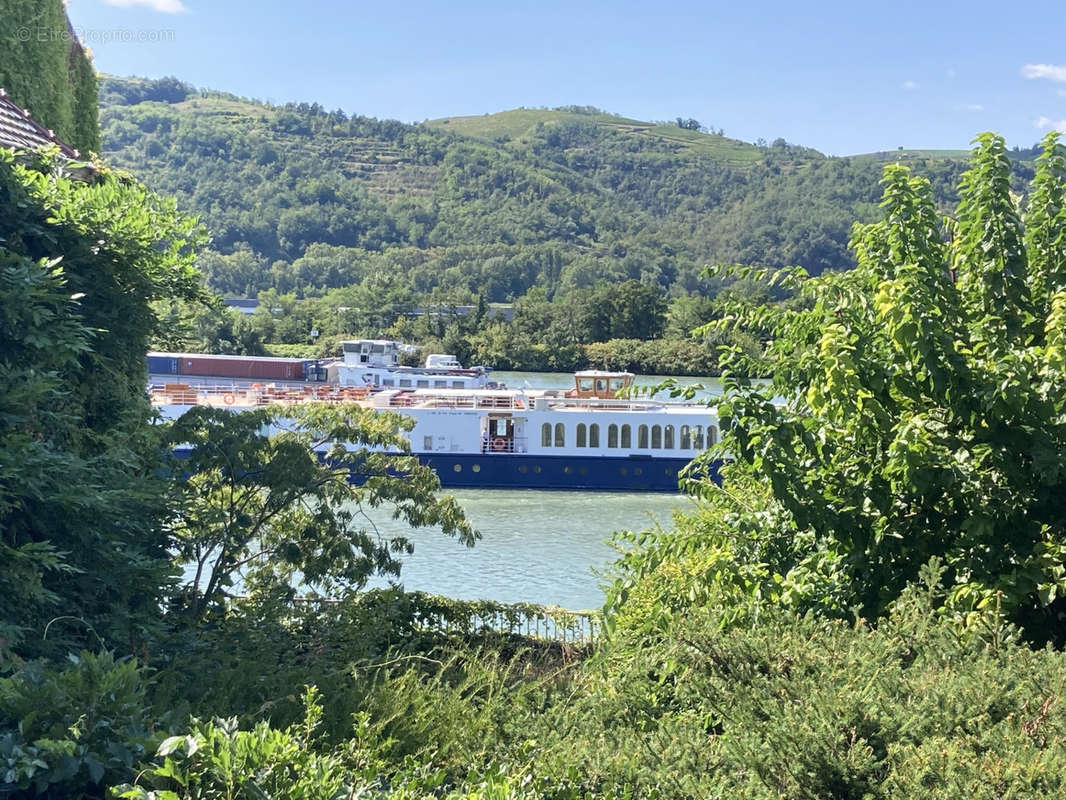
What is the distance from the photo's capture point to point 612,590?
6.86 metres

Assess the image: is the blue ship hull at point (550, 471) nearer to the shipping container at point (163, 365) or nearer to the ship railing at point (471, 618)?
the ship railing at point (471, 618)

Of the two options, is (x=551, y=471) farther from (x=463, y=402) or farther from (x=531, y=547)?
(x=531, y=547)

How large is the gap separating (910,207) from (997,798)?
348 centimetres

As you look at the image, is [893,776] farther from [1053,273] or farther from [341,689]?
[1053,273]

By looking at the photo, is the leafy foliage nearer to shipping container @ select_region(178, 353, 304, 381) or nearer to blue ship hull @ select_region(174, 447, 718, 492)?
blue ship hull @ select_region(174, 447, 718, 492)

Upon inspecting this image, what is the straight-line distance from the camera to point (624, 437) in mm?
30391

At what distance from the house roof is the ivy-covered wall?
1.13 meters

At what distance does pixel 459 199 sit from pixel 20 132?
14271 cm

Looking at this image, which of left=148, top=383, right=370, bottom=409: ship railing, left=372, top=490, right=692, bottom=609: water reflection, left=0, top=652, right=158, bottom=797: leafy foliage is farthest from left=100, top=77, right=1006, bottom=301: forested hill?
left=0, top=652, right=158, bottom=797: leafy foliage

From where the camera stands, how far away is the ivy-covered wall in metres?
9.01

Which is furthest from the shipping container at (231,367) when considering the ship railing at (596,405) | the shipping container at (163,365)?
the ship railing at (596,405)

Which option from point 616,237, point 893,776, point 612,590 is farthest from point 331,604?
point 616,237

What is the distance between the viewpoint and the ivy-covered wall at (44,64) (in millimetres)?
9008

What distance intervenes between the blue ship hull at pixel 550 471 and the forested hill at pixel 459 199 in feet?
222
